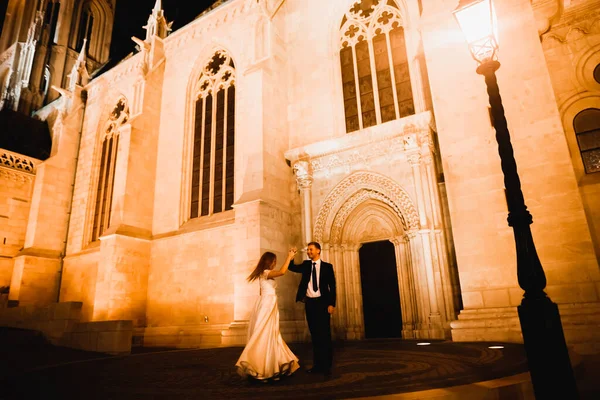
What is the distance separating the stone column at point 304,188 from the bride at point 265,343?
233 inches

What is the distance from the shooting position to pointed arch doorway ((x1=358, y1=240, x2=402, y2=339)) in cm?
994

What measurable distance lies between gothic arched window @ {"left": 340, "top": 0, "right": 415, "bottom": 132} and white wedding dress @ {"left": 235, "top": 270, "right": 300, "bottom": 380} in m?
7.56

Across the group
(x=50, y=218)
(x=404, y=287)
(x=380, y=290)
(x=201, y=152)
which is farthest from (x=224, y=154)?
(x=50, y=218)

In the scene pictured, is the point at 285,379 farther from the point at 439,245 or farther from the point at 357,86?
the point at 357,86

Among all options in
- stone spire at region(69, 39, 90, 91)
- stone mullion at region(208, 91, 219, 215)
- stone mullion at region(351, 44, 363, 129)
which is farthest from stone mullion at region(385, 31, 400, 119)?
stone spire at region(69, 39, 90, 91)

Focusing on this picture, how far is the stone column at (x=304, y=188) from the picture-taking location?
10453 millimetres

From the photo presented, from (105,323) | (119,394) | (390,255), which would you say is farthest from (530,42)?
(105,323)

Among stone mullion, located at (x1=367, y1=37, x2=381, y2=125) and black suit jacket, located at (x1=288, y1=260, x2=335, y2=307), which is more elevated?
stone mullion, located at (x1=367, y1=37, x2=381, y2=125)

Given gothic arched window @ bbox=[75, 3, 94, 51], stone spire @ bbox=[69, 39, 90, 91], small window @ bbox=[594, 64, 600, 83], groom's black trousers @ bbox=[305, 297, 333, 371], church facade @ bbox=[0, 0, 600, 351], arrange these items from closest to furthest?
groom's black trousers @ bbox=[305, 297, 333, 371], church facade @ bbox=[0, 0, 600, 351], small window @ bbox=[594, 64, 600, 83], stone spire @ bbox=[69, 39, 90, 91], gothic arched window @ bbox=[75, 3, 94, 51]

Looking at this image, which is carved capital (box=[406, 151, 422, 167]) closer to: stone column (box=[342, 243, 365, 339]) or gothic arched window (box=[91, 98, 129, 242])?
stone column (box=[342, 243, 365, 339])

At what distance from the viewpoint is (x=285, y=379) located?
13.8ft

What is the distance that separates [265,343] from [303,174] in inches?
270

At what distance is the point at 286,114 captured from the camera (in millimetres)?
11914

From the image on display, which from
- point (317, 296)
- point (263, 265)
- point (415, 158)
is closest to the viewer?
→ point (263, 265)
